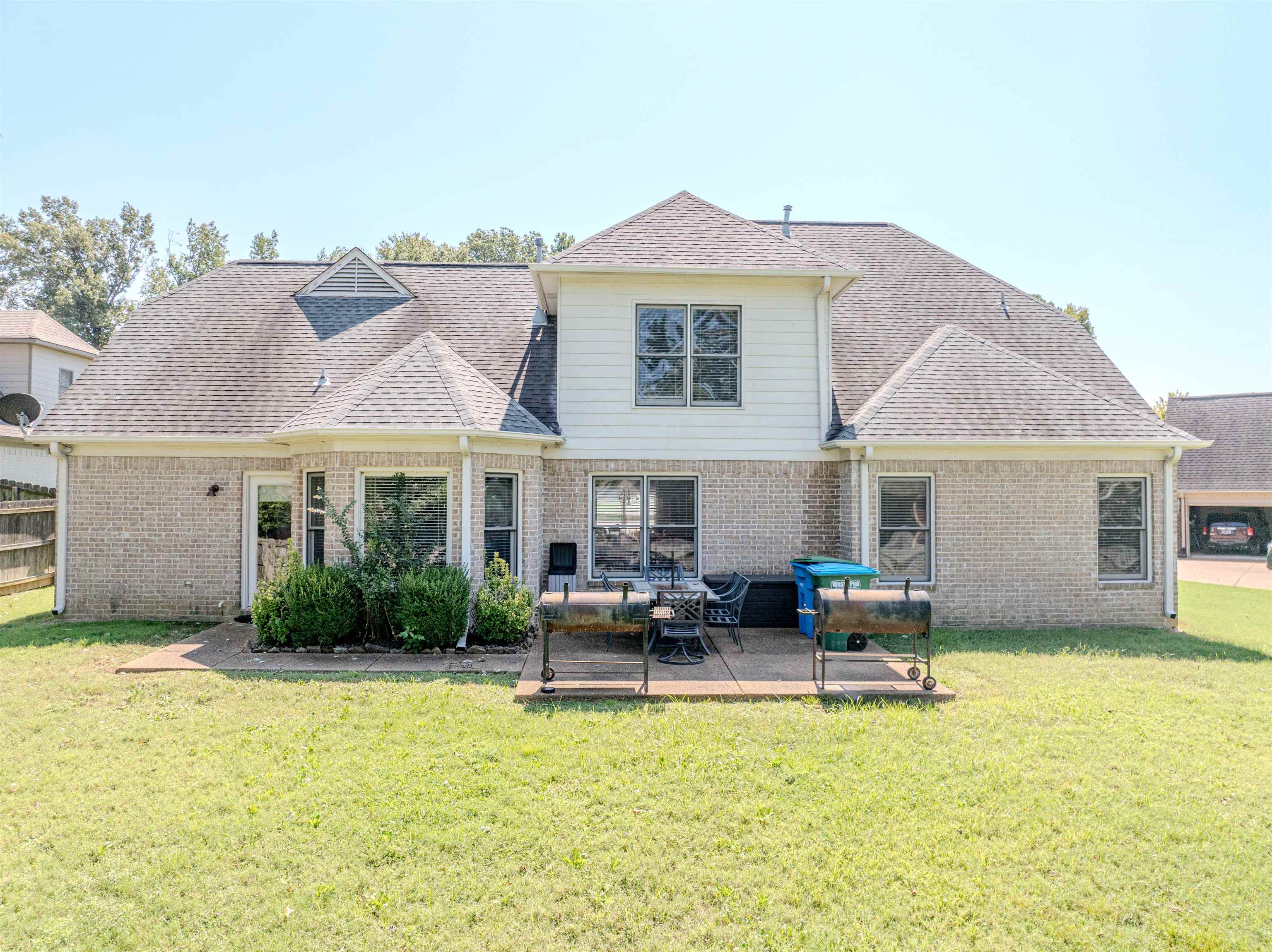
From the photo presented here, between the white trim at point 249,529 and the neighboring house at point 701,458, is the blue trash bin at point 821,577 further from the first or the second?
the white trim at point 249,529

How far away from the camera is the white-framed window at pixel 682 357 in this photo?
10.9 metres

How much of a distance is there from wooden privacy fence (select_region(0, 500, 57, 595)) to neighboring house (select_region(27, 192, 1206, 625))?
Result: 472 cm

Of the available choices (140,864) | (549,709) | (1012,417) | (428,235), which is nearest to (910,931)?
(549,709)

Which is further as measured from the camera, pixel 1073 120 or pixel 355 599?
pixel 1073 120

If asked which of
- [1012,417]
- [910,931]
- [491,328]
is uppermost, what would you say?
[491,328]

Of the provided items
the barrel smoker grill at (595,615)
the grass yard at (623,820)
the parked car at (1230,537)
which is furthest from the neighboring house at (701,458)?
the parked car at (1230,537)

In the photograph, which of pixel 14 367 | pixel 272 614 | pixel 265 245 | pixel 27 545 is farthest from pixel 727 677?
pixel 265 245

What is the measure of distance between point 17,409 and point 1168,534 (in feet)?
92.5

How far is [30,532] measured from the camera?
14.2 meters

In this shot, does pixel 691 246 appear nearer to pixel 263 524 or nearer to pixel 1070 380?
pixel 1070 380

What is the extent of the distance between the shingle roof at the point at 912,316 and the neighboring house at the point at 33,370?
68.3 ft

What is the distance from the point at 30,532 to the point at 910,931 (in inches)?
723

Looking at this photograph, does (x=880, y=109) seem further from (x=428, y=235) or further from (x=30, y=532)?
(x=428, y=235)

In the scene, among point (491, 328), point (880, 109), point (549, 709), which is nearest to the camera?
point (549, 709)
